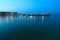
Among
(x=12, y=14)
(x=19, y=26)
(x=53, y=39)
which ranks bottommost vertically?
(x=53, y=39)

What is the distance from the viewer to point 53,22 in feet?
14.1

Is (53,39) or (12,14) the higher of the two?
(12,14)

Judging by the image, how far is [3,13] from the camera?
3.30 metres

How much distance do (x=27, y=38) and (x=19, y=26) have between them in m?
1.14

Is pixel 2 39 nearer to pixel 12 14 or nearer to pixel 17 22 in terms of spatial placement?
pixel 12 14

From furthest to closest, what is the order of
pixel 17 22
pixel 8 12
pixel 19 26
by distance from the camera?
pixel 17 22 < pixel 19 26 < pixel 8 12

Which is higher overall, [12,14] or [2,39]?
[12,14]

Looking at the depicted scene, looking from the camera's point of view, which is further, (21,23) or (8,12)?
(21,23)

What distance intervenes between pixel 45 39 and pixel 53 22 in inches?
69.1

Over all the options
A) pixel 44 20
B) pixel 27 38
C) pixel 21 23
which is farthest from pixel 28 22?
pixel 27 38

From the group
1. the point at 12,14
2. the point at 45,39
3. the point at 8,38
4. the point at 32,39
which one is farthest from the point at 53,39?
the point at 12,14

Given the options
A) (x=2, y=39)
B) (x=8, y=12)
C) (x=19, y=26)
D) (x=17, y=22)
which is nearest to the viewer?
(x=2, y=39)

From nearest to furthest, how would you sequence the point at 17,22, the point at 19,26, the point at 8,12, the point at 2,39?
the point at 2,39 < the point at 8,12 < the point at 19,26 < the point at 17,22

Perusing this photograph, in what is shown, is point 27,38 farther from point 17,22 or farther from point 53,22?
point 53,22
